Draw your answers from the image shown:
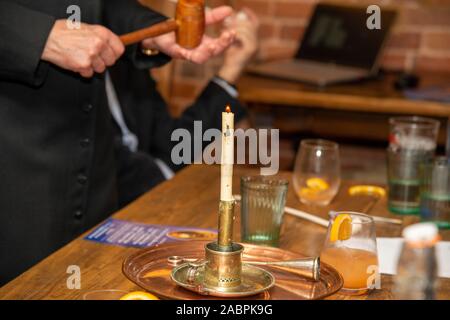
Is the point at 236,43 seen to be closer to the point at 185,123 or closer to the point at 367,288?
the point at 185,123

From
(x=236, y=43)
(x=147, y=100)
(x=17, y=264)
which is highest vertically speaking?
(x=236, y=43)

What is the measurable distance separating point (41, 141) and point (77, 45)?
230mm

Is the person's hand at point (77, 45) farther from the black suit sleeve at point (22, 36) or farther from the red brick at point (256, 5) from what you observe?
the red brick at point (256, 5)

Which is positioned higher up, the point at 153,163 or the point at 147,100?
the point at 147,100

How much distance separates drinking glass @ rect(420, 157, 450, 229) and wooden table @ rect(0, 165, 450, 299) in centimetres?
6

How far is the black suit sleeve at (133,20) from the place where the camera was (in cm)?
187

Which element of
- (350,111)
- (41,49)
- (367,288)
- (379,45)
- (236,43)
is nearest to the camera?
(367,288)

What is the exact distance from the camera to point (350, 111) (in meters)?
2.71

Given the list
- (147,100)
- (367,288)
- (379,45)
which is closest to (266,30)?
(379,45)

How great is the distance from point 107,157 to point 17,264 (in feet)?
1.10

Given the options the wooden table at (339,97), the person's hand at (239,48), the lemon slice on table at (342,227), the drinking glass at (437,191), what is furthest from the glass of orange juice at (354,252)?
the wooden table at (339,97)

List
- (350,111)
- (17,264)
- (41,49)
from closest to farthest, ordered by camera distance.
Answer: (41,49)
(17,264)
(350,111)

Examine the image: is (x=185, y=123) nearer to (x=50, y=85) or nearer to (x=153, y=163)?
(x=153, y=163)
